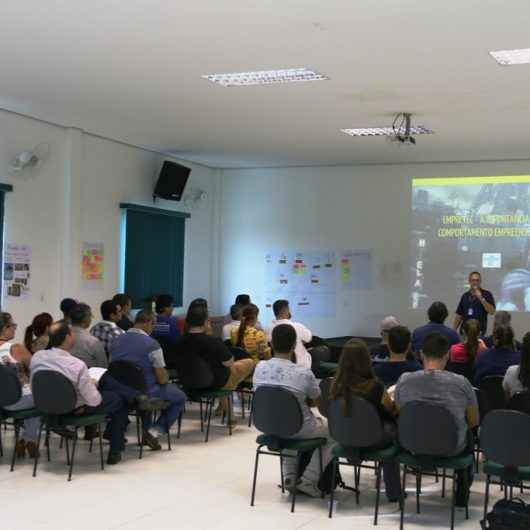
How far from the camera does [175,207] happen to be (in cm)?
1109

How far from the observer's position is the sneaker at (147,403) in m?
5.80

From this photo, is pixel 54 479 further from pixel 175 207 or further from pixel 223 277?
pixel 223 277

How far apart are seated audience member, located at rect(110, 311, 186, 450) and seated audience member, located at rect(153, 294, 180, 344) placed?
1.44 meters

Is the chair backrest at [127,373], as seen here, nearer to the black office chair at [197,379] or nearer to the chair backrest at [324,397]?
the black office chair at [197,379]

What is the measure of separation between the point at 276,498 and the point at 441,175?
6.91 metres

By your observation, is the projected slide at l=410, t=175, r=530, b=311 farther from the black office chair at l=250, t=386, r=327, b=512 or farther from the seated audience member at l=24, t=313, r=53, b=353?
the black office chair at l=250, t=386, r=327, b=512

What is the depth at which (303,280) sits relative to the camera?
11.6 metres

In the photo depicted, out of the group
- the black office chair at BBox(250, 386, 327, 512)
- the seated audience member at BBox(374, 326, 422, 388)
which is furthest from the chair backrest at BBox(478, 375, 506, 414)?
the black office chair at BBox(250, 386, 327, 512)

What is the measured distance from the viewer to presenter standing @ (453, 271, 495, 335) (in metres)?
9.37

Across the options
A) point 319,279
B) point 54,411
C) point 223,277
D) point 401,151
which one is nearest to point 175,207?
point 223,277

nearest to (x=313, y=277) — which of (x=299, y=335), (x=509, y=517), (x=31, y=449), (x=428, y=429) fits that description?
(x=299, y=335)

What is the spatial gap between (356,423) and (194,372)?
2394mm

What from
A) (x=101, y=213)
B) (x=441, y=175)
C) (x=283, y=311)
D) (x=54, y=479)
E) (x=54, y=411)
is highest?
(x=441, y=175)

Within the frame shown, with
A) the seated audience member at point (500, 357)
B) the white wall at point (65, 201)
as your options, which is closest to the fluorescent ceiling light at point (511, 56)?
the seated audience member at point (500, 357)
